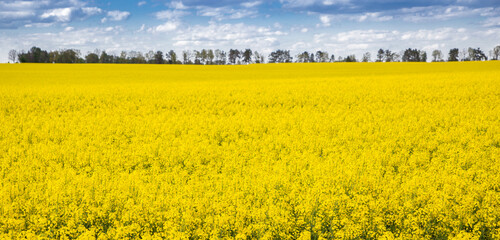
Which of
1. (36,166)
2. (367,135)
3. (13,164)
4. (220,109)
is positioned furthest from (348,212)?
(220,109)

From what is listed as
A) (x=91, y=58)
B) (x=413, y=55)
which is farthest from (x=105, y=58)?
(x=413, y=55)

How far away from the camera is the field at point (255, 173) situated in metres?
4.78

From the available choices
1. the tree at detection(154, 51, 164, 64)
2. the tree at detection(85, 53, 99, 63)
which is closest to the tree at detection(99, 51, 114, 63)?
the tree at detection(85, 53, 99, 63)

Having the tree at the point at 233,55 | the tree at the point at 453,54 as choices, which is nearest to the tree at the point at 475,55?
the tree at the point at 453,54

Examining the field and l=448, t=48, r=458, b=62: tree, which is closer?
the field

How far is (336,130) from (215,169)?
4.98 metres

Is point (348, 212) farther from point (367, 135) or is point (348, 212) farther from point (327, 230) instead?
point (367, 135)

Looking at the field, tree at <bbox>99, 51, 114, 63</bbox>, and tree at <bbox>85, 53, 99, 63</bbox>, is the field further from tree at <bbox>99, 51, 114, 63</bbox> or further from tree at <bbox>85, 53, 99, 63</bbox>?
tree at <bbox>85, 53, 99, 63</bbox>

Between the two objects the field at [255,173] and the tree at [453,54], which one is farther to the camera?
the tree at [453,54]

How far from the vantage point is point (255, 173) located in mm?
6852

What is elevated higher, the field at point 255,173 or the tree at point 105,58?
the tree at point 105,58

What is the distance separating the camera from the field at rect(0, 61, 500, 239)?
478 centimetres

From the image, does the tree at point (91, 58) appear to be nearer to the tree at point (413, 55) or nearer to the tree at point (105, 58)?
the tree at point (105, 58)

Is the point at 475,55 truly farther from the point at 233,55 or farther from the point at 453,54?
the point at 233,55
